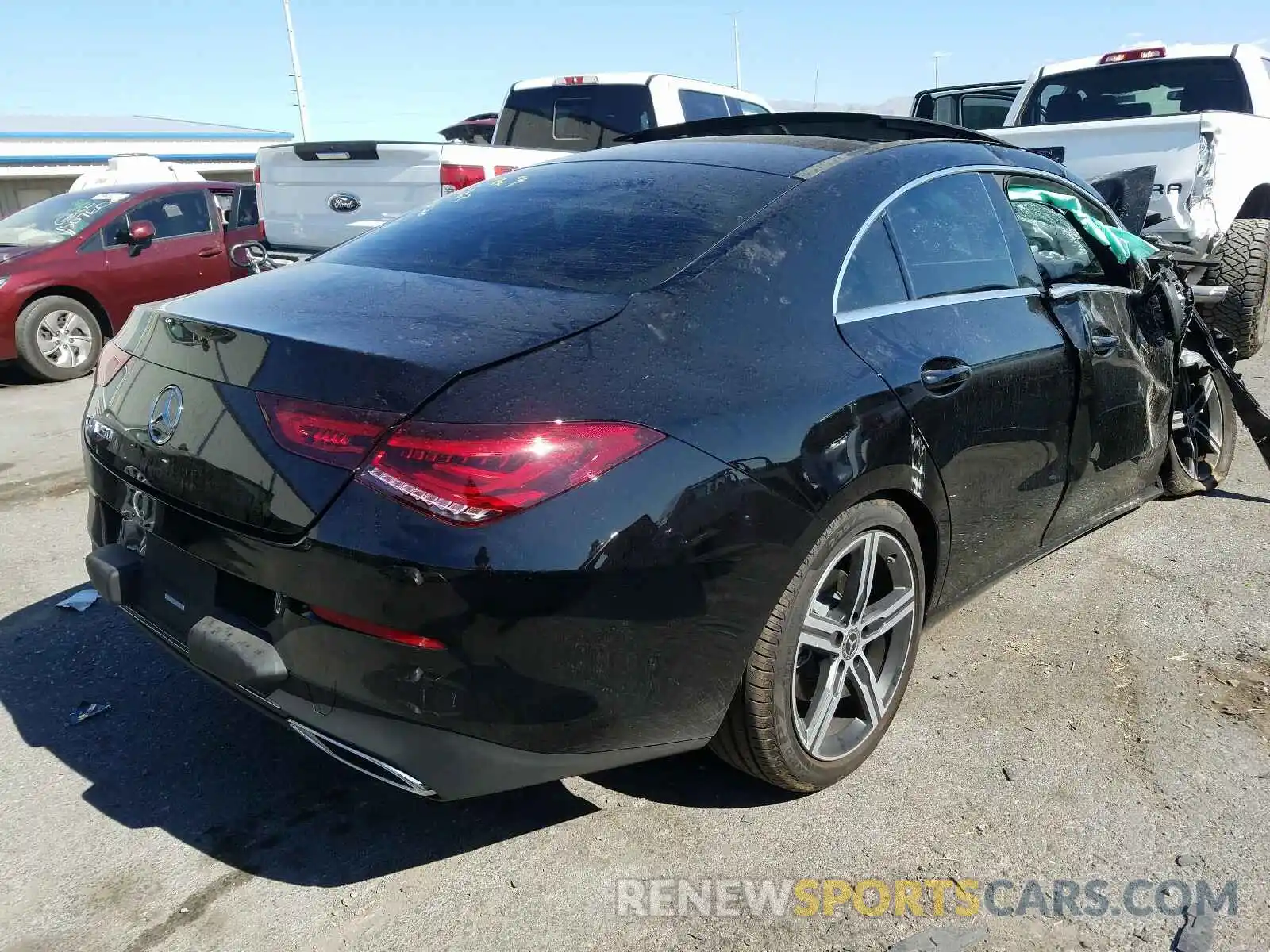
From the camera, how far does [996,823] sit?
2.68 m

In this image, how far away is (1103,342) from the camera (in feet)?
11.8

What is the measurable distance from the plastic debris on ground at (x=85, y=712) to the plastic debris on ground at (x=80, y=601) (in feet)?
2.55

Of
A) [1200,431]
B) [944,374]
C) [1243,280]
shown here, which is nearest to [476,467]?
[944,374]

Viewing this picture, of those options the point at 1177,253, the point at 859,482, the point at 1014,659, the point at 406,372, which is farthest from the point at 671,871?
the point at 1177,253

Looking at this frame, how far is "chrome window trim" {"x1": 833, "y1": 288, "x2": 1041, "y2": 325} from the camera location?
2.69 meters

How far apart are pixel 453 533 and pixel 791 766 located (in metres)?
1.17

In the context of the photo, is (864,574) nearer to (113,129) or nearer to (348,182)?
(348,182)

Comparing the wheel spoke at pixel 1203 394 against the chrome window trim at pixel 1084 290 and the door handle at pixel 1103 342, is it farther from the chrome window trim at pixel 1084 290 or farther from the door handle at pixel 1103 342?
the door handle at pixel 1103 342

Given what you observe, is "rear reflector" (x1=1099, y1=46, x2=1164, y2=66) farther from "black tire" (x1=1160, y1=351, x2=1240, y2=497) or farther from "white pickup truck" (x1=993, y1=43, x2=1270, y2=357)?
"black tire" (x1=1160, y1=351, x2=1240, y2=497)

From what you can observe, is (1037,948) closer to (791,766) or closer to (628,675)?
(791,766)

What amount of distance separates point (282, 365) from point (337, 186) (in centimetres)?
616

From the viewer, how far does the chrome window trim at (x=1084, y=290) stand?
→ 11.4 feet

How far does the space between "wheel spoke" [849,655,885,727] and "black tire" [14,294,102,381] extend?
7930mm

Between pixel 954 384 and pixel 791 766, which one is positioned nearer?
pixel 791 766
